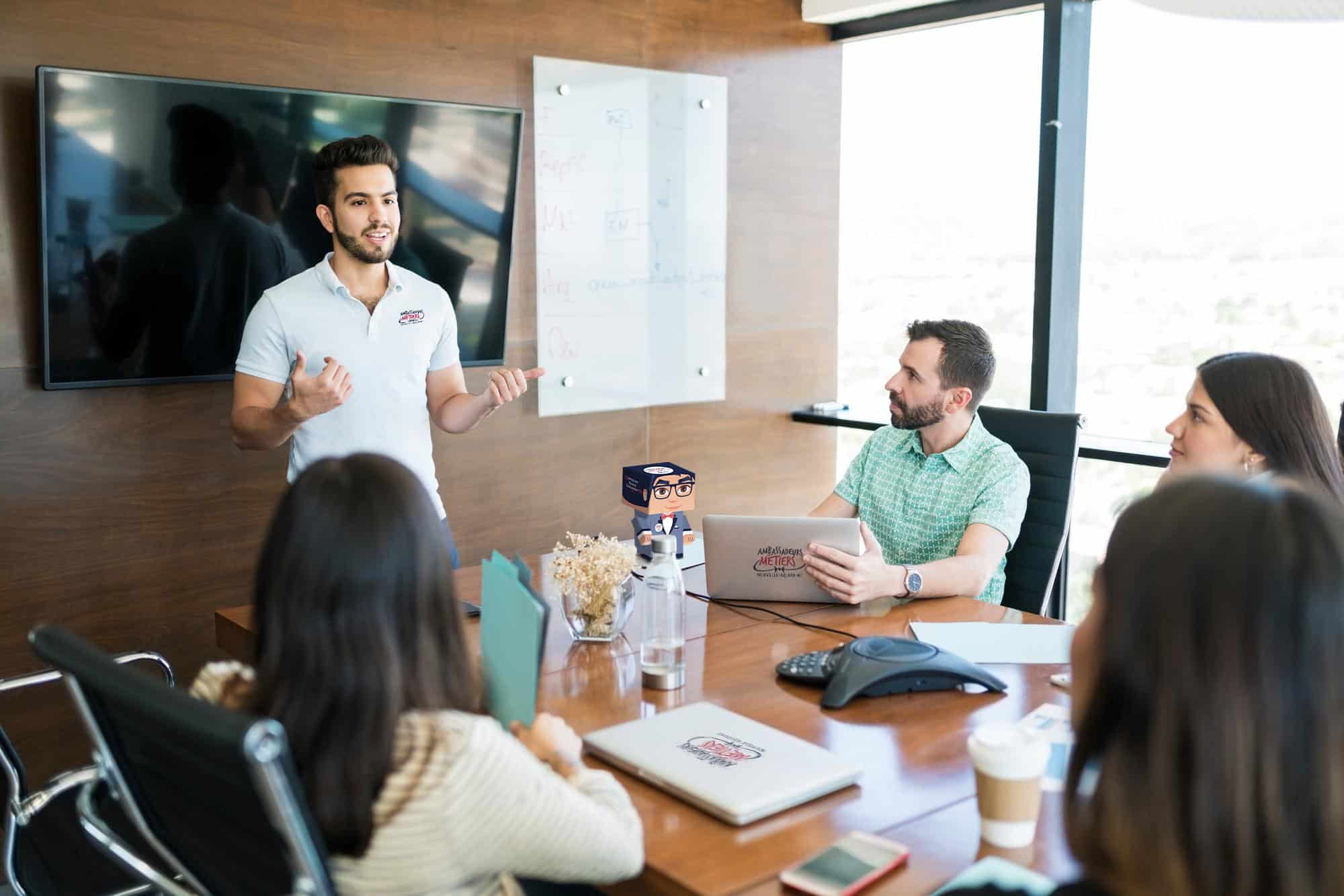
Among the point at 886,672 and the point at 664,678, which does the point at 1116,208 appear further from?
the point at 664,678

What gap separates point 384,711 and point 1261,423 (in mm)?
1662

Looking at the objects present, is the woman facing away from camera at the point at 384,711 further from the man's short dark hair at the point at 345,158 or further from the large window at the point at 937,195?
the large window at the point at 937,195

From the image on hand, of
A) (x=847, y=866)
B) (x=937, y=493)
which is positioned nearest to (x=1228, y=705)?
(x=847, y=866)

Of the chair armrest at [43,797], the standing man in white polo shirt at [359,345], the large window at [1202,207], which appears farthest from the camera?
the large window at [1202,207]

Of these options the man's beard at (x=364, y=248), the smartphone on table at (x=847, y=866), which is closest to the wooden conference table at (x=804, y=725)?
the smartphone on table at (x=847, y=866)

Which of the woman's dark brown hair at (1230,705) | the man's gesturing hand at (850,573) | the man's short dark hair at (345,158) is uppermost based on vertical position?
the man's short dark hair at (345,158)

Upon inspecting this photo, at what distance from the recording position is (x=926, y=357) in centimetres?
286

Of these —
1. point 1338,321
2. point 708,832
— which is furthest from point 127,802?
point 1338,321

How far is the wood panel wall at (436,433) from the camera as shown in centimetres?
295

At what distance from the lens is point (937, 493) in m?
2.75

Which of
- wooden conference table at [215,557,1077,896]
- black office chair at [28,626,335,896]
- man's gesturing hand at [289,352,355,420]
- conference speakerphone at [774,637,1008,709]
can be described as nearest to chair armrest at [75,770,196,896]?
black office chair at [28,626,335,896]

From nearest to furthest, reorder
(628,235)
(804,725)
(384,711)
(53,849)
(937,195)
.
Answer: (384,711)
(804,725)
(53,849)
(628,235)
(937,195)

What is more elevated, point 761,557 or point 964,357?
point 964,357

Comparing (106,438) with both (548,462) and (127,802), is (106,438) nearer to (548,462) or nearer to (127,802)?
(548,462)
